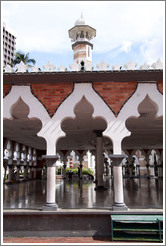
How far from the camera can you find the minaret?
20469 millimetres

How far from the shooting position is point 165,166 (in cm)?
475

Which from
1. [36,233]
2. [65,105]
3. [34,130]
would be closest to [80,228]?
[36,233]

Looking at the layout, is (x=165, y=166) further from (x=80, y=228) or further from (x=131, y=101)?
(x=80, y=228)


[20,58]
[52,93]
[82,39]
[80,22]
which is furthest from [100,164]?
[20,58]

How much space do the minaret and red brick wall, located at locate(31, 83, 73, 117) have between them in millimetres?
14930

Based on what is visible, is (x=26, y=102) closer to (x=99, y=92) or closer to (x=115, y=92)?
(x=99, y=92)

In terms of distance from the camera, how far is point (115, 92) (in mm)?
5754

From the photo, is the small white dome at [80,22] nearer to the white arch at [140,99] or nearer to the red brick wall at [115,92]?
the red brick wall at [115,92]

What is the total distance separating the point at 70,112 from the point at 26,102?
3.76 feet

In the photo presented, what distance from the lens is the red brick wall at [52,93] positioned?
5758 mm

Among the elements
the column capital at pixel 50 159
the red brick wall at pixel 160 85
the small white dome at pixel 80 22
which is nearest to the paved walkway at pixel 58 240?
the column capital at pixel 50 159

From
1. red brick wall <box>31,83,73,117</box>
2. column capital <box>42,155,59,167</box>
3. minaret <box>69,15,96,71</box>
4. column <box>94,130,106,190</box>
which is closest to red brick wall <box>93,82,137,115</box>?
red brick wall <box>31,83,73,117</box>

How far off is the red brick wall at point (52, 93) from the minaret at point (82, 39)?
14.9 meters

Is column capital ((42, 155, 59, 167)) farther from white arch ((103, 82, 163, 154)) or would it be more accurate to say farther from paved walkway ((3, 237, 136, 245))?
paved walkway ((3, 237, 136, 245))
